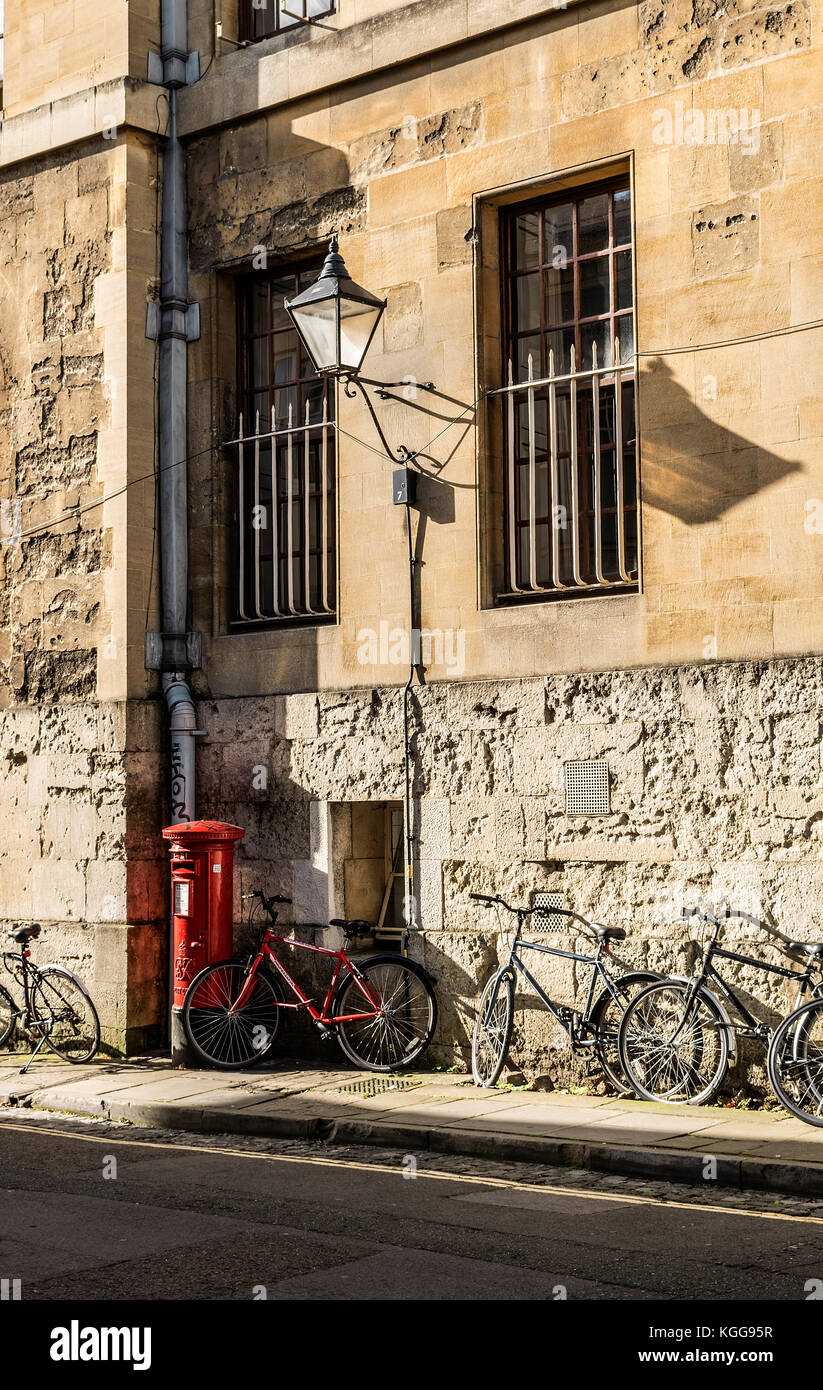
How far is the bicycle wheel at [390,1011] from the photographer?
10.1 meters

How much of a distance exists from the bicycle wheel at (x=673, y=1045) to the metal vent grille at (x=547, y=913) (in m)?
0.88

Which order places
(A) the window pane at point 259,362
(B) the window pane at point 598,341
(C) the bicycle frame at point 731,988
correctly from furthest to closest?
(A) the window pane at point 259,362
(B) the window pane at point 598,341
(C) the bicycle frame at point 731,988

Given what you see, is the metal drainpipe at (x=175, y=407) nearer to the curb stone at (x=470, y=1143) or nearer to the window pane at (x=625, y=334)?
the curb stone at (x=470, y=1143)

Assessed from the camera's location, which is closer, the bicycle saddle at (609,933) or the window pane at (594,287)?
the bicycle saddle at (609,933)

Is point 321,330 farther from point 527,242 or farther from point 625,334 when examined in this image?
point 625,334

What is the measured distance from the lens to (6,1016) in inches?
463

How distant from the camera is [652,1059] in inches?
356

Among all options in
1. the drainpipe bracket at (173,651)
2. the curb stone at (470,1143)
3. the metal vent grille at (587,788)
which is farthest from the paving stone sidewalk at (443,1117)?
the drainpipe bracket at (173,651)

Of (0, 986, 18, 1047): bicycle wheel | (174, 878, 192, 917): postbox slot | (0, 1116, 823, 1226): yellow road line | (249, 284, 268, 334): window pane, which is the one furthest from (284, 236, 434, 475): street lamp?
(0, 986, 18, 1047): bicycle wheel

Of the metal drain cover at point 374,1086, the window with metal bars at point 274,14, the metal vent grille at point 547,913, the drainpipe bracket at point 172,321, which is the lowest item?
the metal drain cover at point 374,1086

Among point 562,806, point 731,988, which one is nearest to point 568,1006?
point 731,988

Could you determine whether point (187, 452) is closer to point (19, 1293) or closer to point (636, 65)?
point (636, 65)

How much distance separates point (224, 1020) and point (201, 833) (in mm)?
1254
